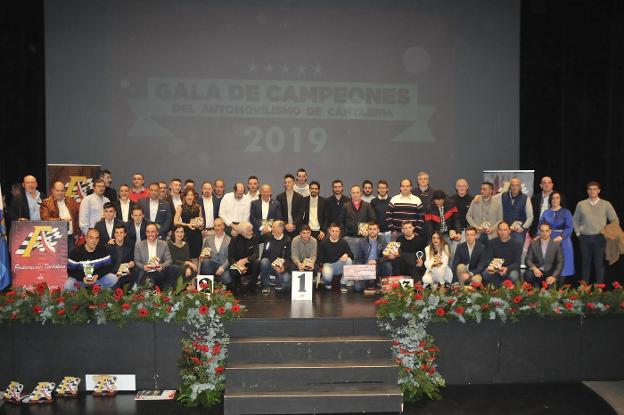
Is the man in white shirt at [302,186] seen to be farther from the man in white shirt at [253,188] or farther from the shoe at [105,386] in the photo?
the shoe at [105,386]

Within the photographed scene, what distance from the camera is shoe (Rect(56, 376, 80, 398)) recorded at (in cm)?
587

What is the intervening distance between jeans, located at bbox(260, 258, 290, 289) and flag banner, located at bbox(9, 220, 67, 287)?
2.47 metres

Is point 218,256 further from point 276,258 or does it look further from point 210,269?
point 276,258

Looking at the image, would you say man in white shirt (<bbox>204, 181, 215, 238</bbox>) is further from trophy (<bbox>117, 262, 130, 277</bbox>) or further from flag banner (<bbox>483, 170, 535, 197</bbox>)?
flag banner (<bbox>483, 170, 535, 197</bbox>)

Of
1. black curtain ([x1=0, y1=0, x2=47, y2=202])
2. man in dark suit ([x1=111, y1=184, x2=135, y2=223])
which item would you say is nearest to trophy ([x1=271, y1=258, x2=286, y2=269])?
man in dark suit ([x1=111, y1=184, x2=135, y2=223])

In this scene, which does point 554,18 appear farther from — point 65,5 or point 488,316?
point 65,5

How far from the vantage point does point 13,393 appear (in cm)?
572

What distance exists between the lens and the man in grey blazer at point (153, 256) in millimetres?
7664

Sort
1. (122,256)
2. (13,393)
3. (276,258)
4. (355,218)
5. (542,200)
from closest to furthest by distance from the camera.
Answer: (13,393) < (122,256) < (276,258) < (355,218) < (542,200)

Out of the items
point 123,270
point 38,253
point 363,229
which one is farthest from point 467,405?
point 38,253

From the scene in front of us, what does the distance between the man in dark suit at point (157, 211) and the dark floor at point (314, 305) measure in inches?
55.1

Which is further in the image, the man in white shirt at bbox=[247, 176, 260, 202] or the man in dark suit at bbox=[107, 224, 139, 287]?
the man in white shirt at bbox=[247, 176, 260, 202]

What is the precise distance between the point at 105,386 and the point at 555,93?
8780mm

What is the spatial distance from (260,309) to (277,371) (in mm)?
1181
